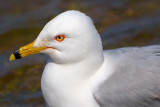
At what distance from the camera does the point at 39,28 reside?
754 cm

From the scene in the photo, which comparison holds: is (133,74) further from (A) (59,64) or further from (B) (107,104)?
(A) (59,64)

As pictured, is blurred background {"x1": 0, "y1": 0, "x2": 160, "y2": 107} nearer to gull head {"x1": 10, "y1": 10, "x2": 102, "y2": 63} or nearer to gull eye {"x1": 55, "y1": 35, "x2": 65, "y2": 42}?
gull head {"x1": 10, "y1": 10, "x2": 102, "y2": 63}

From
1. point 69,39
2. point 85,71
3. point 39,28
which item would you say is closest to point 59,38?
point 69,39

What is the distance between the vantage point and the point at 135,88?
4062mm

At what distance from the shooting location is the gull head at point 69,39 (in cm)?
392

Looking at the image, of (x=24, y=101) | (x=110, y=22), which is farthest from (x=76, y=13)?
(x=110, y=22)

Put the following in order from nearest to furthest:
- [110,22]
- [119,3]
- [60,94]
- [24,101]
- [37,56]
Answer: [60,94]
[24,101]
[37,56]
[110,22]
[119,3]

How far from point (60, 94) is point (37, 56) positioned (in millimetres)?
2678

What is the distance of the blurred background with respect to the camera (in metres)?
6.01

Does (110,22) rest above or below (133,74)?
above

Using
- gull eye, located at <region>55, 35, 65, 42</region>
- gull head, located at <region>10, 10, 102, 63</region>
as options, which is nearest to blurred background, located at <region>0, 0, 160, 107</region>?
gull head, located at <region>10, 10, 102, 63</region>

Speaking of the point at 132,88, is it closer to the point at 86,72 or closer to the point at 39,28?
the point at 86,72

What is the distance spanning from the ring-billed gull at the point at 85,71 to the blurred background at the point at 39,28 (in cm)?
155

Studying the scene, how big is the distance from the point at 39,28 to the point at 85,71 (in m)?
3.57
